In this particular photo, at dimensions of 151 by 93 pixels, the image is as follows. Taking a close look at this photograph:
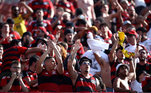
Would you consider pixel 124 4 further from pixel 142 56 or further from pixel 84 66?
pixel 84 66

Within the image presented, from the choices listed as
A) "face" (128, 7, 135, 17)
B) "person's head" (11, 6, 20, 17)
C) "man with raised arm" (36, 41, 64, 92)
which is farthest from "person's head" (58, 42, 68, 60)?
"face" (128, 7, 135, 17)

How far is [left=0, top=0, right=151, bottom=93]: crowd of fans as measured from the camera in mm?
6801

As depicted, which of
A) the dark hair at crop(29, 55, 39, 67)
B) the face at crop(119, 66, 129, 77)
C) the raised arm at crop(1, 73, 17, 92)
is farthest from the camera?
the dark hair at crop(29, 55, 39, 67)

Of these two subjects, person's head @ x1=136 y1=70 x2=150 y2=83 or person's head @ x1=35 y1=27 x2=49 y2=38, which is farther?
person's head @ x1=35 y1=27 x2=49 y2=38

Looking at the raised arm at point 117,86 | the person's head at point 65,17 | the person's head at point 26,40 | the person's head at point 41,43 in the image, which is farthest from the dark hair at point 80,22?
the raised arm at point 117,86

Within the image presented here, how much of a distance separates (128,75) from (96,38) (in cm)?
180

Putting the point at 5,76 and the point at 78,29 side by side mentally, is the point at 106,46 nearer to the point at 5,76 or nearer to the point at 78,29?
the point at 78,29

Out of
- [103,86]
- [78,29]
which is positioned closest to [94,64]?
[103,86]

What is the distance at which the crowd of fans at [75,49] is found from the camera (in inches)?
268

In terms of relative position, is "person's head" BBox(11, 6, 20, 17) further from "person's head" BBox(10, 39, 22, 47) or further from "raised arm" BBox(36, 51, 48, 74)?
"raised arm" BBox(36, 51, 48, 74)

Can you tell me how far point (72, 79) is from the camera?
6.83 meters

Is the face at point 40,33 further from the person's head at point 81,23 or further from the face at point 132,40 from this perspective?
the face at point 132,40

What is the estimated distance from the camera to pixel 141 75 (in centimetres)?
786

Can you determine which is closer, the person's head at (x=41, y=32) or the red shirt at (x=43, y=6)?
the person's head at (x=41, y=32)
